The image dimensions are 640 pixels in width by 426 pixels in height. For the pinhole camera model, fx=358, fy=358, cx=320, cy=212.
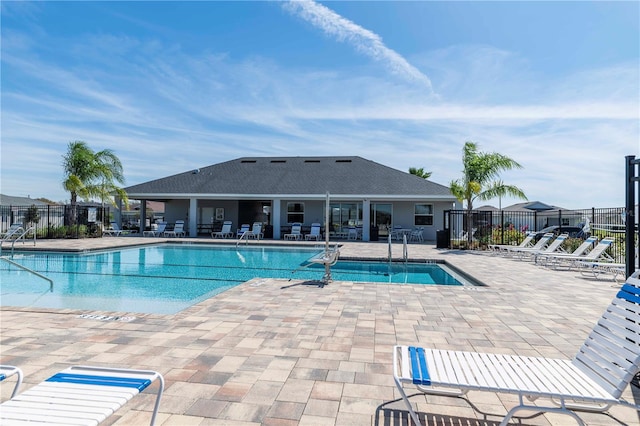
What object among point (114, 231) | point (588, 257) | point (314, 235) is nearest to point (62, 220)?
point (114, 231)

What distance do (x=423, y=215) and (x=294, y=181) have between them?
8566 millimetres

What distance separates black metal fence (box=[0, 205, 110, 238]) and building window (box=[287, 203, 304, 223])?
444 inches

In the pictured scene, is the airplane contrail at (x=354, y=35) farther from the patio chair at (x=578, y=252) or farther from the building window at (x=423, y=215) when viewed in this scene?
the building window at (x=423, y=215)

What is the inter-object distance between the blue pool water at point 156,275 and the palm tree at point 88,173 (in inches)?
239

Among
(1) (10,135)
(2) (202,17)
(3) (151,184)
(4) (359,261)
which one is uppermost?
(2) (202,17)

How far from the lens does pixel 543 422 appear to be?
2557 millimetres

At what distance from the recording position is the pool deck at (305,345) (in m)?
2.64

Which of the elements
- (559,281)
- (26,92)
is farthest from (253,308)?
(26,92)

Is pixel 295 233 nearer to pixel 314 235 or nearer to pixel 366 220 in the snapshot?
pixel 314 235

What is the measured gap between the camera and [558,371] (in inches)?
99.4

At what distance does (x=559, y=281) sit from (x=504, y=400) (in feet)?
23.5

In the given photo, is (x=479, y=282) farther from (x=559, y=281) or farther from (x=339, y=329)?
(x=339, y=329)

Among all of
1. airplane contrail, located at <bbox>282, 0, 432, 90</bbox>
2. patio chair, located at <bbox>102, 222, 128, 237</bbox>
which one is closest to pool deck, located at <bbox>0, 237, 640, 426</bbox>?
airplane contrail, located at <bbox>282, 0, 432, 90</bbox>

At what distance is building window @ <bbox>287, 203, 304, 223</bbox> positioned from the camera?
24047 mm
